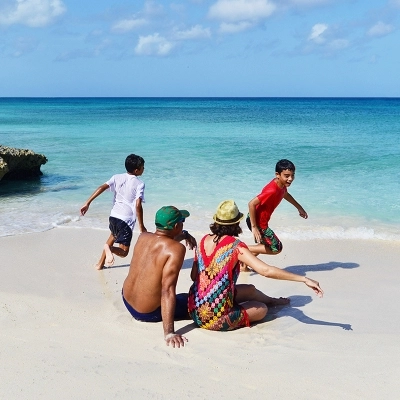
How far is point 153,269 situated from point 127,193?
74.1 inches

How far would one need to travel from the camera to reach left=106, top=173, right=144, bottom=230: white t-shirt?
19.5ft

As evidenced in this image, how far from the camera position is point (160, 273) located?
4227 millimetres

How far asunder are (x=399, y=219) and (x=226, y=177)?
537cm

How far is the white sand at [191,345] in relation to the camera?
346 cm

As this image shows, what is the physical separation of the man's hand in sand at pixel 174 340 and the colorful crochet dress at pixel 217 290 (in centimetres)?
30

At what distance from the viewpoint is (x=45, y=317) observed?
4.72 metres

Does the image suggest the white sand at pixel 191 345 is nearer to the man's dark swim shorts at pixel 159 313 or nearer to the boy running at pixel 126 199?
the man's dark swim shorts at pixel 159 313

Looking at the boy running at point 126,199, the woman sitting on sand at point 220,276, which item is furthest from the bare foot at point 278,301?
the boy running at point 126,199

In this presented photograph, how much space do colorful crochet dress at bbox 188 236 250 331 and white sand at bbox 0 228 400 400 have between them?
0.11m

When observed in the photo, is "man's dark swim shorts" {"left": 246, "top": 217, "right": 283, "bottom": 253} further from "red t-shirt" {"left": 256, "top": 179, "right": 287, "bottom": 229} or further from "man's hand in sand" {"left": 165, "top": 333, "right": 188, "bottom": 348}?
"man's hand in sand" {"left": 165, "top": 333, "right": 188, "bottom": 348}

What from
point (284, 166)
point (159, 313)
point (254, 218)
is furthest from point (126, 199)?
point (159, 313)

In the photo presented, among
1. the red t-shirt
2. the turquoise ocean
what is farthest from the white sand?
the turquoise ocean

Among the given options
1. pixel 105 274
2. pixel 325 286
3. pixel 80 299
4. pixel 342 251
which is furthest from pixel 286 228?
pixel 80 299

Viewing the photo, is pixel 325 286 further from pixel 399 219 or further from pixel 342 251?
pixel 399 219
